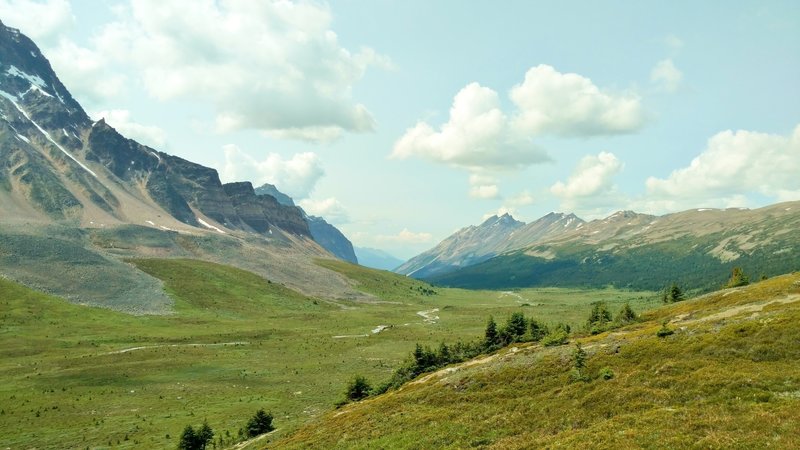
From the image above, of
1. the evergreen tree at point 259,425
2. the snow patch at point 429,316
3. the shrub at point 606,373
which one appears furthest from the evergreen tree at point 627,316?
the snow patch at point 429,316

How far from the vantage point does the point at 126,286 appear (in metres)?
159

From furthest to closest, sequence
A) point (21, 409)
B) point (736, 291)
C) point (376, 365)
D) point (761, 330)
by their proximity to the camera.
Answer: point (376, 365) → point (21, 409) → point (736, 291) → point (761, 330)

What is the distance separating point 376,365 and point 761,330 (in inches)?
2590

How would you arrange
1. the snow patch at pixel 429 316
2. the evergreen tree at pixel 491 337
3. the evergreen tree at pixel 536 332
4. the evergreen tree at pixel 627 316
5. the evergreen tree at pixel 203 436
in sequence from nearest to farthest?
the evergreen tree at pixel 203 436 → the evergreen tree at pixel 627 316 → the evergreen tree at pixel 536 332 → the evergreen tree at pixel 491 337 → the snow patch at pixel 429 316

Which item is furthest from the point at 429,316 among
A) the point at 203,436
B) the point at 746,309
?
the point at 746,309

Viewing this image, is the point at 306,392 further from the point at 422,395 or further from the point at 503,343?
the point at 422,395

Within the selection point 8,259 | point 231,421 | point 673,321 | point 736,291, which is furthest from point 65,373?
point 8,259

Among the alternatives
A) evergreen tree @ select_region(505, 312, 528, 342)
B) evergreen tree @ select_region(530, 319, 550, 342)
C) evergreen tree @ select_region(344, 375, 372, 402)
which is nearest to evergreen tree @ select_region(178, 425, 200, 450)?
evergreen tree @ select_region(344, 375, 372, 402)

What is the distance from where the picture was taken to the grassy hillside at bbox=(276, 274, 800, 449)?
21891 millimetres

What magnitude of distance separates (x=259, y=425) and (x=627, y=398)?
36.3m

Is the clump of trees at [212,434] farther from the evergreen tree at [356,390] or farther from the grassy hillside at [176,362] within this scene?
the evergreen tree at [356,390]

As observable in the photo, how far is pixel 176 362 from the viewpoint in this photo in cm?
8756

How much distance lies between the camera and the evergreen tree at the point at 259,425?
48406mm

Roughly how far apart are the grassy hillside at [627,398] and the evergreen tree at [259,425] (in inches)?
297
